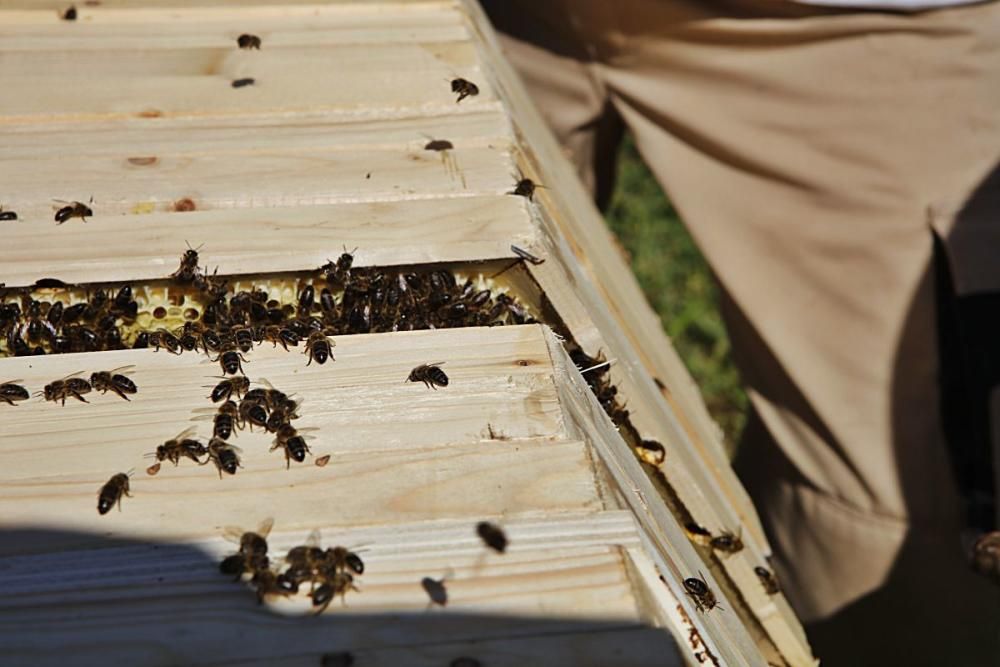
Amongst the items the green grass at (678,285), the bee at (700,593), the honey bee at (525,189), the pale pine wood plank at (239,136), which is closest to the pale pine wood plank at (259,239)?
the honey bee at (525,189)

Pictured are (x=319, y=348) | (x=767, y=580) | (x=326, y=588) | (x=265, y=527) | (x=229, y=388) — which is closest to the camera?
(x=326, y=588)

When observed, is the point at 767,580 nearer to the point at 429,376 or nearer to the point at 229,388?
the point at 429,376

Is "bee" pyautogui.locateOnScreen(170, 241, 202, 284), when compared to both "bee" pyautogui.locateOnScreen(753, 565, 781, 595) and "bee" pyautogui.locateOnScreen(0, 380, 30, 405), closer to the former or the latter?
"bee" pyautogui.locateOnScreen(0, 380, 30, 405)

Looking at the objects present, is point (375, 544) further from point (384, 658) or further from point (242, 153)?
point (242, 153)

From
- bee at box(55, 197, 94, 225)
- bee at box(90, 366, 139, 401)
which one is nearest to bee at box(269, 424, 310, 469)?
bee at box(90, 366, 139, 401)

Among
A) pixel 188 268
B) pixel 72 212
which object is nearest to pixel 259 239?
pixel 188 268

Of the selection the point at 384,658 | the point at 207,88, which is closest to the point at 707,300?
the point at 207,88
